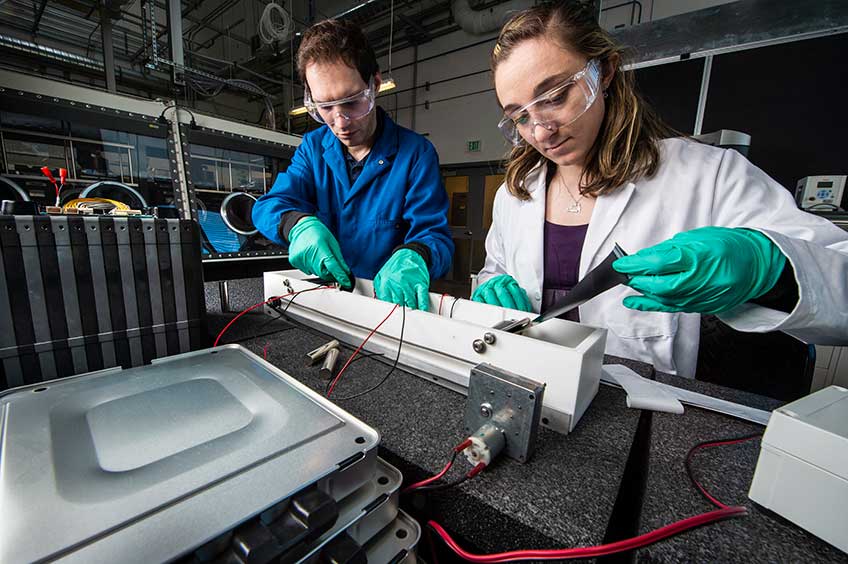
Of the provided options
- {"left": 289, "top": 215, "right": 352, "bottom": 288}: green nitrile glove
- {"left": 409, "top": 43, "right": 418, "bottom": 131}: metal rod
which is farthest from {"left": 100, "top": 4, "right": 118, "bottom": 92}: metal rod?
{"left": 409, "top": 43, "right": 418, "bottom": 131}: metal rod

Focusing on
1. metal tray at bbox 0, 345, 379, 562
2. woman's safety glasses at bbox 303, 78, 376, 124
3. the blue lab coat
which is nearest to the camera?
metal tray at bbox 0, 345, 379, 562

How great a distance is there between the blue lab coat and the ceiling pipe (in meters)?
4.04

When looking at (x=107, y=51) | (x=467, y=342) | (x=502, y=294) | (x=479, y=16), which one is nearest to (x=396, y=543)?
(x=467, y=342)

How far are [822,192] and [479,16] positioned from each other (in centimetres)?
394

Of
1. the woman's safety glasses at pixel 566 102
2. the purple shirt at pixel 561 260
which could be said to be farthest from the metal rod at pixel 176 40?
the purple shirt at pixel 561 260

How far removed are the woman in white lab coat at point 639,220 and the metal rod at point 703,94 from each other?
2.10 m

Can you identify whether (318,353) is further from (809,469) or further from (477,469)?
(809,469)

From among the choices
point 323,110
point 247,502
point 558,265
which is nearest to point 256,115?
point 323,110

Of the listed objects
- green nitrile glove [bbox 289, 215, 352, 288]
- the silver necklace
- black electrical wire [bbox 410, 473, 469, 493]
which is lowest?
black electrical wire [bbox 410, 473, 469, 493]

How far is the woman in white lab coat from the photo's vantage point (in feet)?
2.01

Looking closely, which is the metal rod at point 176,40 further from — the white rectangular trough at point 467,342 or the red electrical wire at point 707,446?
the red electrical wire at point 707,446

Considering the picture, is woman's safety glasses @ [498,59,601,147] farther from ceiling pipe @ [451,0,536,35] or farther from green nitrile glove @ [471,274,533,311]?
ceiling pipe @ [451,0,536,35]

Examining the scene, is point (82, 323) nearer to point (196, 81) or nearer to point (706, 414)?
point (706, 414)

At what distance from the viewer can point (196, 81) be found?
2.58 m
